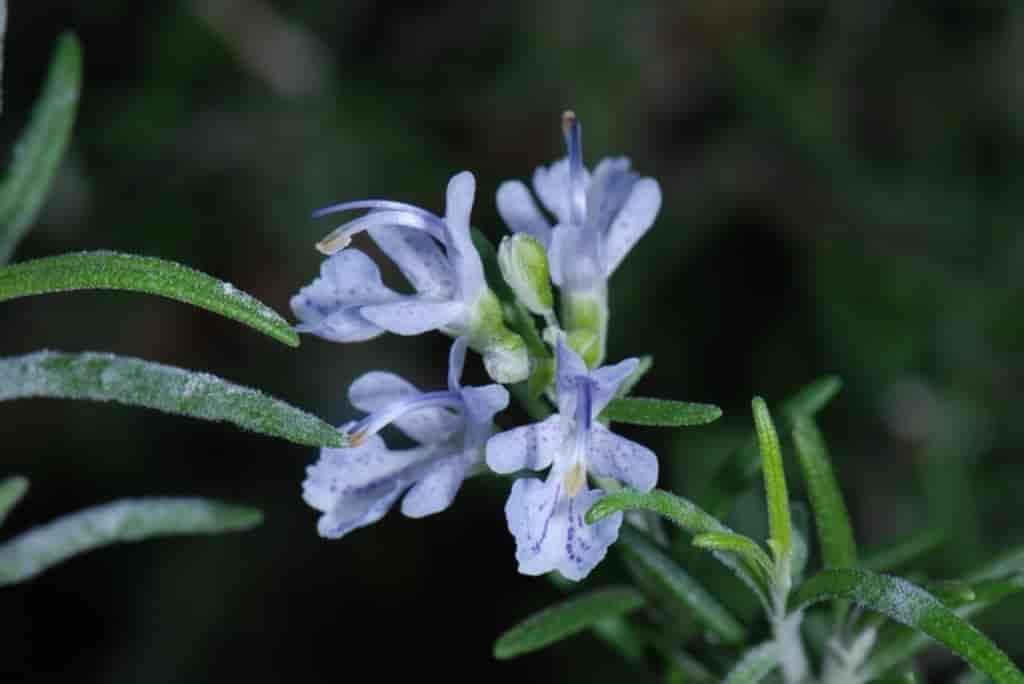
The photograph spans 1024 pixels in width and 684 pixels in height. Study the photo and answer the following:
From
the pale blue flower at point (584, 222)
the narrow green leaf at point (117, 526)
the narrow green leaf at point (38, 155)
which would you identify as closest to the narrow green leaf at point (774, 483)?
the pale blue flower at point (584, 222)

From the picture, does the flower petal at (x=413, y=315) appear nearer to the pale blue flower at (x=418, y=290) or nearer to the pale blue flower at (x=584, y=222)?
the pale blue flower at (x=418, y=290)

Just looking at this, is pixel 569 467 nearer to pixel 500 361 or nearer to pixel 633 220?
pixel 500 361

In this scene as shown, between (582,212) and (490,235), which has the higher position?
(490,235)

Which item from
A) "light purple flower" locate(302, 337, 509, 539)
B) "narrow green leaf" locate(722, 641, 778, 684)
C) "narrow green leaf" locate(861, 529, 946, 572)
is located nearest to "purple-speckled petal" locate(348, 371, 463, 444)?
"light purple flower" locate(302, 337, 509, 539)

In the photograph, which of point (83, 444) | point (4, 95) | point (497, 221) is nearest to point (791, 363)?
point (497, 221)

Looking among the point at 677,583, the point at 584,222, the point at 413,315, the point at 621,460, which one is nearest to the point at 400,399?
the point at 413,315

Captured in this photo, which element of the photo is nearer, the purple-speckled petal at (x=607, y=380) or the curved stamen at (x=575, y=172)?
the purple-speckled petal at (x=607, y=380)

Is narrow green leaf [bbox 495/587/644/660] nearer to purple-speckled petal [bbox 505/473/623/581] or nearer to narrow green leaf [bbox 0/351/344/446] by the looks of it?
purple-speckled petal [bbox 505/473/623/581]
